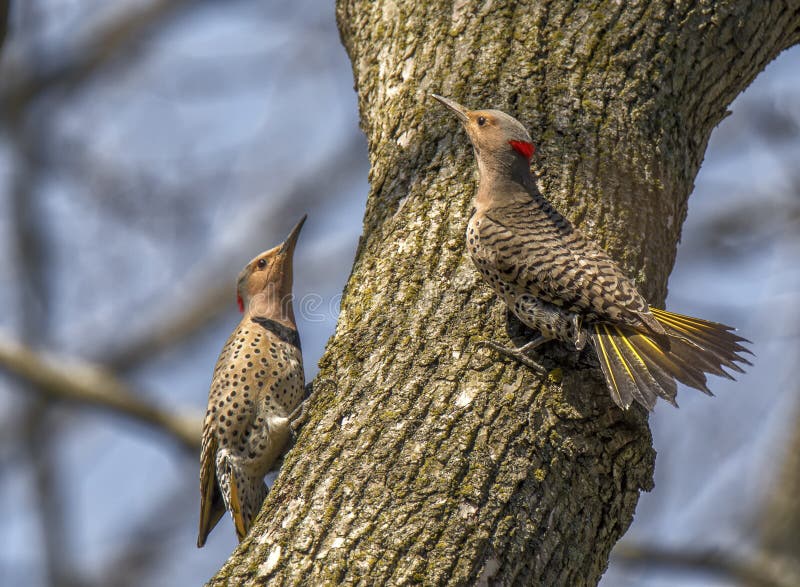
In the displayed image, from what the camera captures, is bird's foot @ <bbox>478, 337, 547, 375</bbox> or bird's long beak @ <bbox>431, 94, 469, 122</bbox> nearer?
bird's foot @ <bbox>478, 337, 547, 375</bbox>

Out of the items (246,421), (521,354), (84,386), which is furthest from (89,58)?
(521,354)

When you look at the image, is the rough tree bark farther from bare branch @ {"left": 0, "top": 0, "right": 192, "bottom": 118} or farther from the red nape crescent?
bare branch @ {"left": 0, "top": 0, "right": 192, "bottom": 118}

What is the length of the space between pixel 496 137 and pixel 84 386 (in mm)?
3869

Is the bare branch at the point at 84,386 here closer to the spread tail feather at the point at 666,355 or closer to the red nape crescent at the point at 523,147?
the red nape crescent at the point at 523,147

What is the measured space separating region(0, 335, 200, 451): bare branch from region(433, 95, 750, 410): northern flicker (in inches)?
127

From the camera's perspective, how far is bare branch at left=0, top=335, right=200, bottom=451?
19.6 ft

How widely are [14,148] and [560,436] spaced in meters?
5.75

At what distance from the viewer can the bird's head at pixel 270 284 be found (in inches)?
193

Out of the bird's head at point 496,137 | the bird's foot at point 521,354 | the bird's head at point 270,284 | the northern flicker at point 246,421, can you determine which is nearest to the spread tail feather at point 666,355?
the bird's foot at point 521,354

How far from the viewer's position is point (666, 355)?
10.3 feet

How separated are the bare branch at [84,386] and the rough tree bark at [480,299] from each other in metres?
2.76

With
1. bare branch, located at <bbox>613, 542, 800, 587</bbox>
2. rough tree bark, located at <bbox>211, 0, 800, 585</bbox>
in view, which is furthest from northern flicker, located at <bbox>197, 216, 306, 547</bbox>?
bare branch, located at <bbox>613, 542, 800, 587</bbox>

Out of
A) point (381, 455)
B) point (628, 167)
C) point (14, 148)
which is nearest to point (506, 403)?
point (381, 455)

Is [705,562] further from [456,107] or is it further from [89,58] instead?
[89,58]
